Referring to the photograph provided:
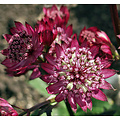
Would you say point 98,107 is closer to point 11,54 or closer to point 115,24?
point 115,24

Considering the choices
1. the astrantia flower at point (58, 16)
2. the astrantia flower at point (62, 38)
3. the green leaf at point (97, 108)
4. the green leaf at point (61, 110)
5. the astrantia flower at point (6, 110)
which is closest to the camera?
the astrantia flower at point (6, 110)

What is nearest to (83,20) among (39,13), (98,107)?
(39,13)

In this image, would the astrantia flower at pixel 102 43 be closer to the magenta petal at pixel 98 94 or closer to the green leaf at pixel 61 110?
the magenta petal at pixel 98 94

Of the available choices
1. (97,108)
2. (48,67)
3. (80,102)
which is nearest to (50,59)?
(48,67)

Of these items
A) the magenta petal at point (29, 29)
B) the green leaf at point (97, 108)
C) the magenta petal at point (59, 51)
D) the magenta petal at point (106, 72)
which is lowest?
the green leaf at point (97, 108)

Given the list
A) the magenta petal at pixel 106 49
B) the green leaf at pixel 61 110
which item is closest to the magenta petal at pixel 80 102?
the magenta petal at pixel 106 49

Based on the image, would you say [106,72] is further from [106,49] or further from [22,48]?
[22,48]

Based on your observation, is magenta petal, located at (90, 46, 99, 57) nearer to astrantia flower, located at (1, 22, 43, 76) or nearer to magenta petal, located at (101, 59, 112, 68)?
magenta petal, located at (101, 59, 112, 68)

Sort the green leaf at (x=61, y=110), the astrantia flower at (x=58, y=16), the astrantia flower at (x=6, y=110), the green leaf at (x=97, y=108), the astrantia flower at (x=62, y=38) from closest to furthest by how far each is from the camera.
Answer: the astrantia flower at (x=6, y=110)
the astrantia flower at (x=62, y=38)
the astrantia flower at (x=58, y=16)
the green leaf at (x=97, y=108)
the green leaf at (x=61, y=110)
